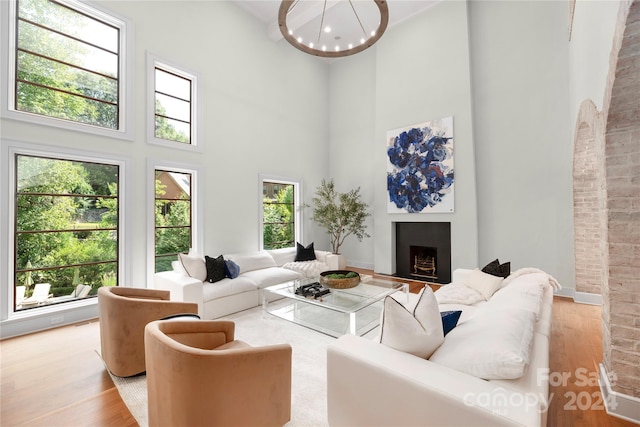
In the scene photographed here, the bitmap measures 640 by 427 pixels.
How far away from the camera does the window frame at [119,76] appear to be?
3.19 metres

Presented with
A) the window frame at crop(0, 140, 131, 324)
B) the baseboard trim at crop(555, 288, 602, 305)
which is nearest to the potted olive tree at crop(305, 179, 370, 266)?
the baseboard trim at crop(555, 288, 602, 305)

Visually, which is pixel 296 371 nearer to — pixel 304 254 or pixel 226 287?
pixel 226 287

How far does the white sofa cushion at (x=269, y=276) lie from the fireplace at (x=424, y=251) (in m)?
2.52

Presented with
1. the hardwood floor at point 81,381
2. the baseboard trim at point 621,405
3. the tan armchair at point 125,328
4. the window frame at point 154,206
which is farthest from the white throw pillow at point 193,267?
the baseboard trim at point 621,405

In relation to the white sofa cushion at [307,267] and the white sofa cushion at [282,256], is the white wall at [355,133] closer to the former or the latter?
the white sofa cushion at [307,267]

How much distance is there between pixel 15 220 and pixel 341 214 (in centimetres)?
524

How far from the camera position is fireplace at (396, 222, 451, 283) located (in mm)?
5637

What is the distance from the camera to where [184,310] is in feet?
8.54

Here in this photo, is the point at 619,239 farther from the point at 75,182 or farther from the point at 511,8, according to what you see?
the point at 75,182

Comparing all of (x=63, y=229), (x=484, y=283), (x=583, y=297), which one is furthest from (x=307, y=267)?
(x=583, y=297)

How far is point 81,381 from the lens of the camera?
238 cm

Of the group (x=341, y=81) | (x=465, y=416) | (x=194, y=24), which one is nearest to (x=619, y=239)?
(x=465, y=416)

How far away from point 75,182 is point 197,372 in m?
3.77

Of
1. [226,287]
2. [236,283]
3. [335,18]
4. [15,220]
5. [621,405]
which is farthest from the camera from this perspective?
[335,18]
